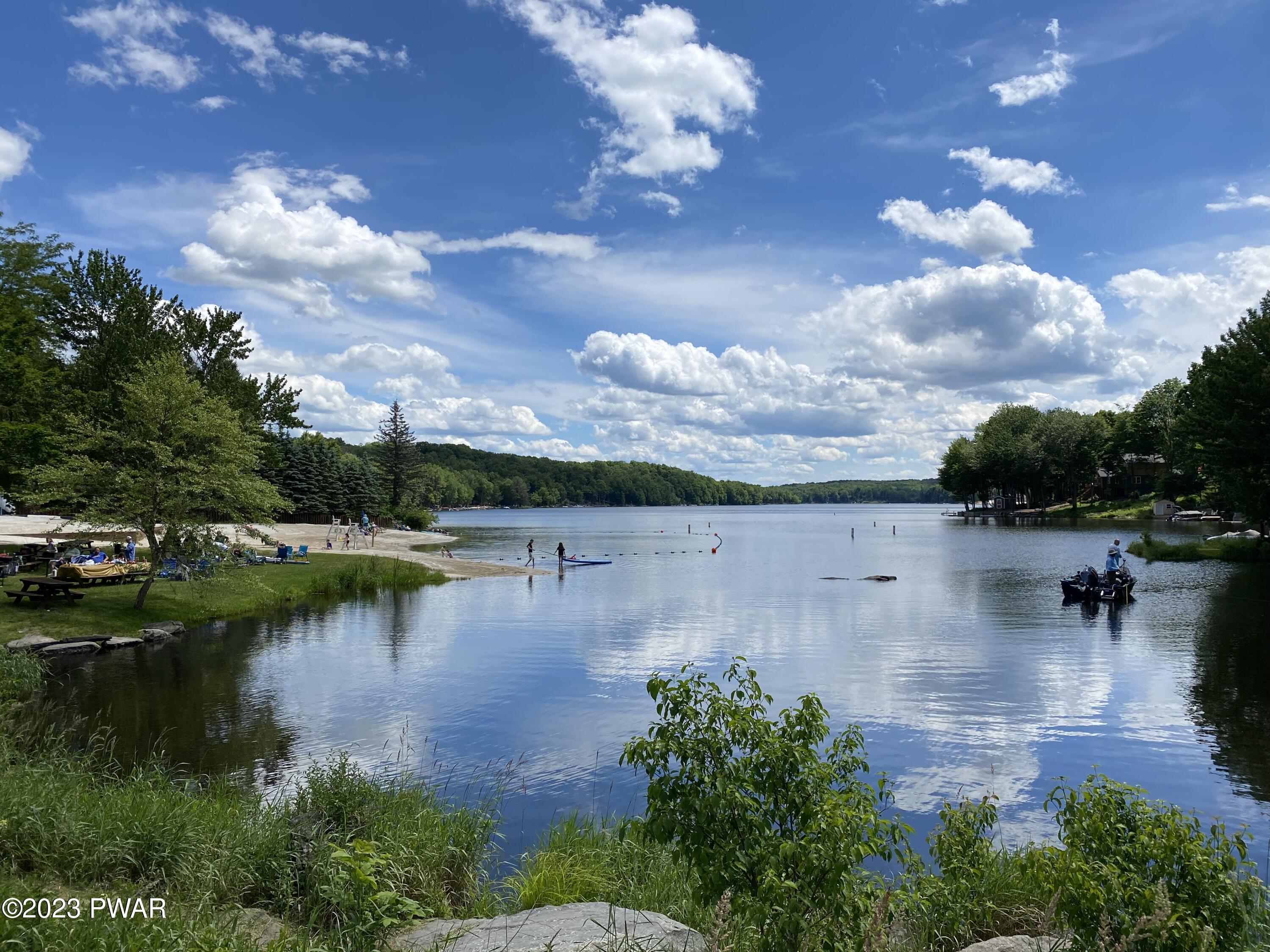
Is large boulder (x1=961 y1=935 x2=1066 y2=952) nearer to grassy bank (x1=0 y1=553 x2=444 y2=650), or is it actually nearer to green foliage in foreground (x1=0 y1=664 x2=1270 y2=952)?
green foliage in foreground (x1=0 y1=664 x2=1270 y2=952)

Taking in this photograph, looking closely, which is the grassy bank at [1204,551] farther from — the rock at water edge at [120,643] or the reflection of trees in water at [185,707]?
the rock at water edge at [120,643]

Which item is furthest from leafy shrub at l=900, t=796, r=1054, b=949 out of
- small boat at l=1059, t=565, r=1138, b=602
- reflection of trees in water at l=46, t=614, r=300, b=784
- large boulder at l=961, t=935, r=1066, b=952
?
small boat at l=1059, t=565, r=1138, b=602

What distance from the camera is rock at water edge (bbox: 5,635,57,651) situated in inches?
789

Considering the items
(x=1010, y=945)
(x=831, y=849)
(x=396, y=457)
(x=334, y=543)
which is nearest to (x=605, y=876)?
(x=1010, y=945)

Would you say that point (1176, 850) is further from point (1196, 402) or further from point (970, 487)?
point (970, 487)

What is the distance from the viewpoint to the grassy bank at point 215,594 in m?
23.2

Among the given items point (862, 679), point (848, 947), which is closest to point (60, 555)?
point (862, 679)

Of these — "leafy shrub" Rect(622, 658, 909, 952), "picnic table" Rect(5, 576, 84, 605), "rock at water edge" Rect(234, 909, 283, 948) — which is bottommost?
"rock at water edge" Rect(234, 909, 283, 948)

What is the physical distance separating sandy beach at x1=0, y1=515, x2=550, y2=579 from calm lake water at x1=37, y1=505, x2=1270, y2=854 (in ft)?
21.4

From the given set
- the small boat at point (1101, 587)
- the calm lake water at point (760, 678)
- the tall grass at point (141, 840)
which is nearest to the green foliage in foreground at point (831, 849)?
the tall grass at point (141, 840)

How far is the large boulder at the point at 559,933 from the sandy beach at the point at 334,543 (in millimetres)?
29051

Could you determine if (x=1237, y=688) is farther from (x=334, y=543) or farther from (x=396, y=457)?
(x=396, y=457)

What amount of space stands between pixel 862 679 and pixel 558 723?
8.89 meters

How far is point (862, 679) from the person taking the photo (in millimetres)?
21016
